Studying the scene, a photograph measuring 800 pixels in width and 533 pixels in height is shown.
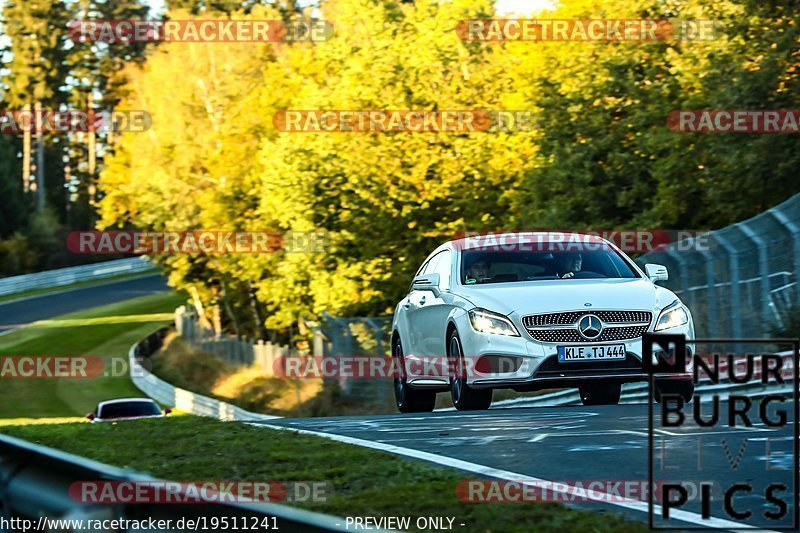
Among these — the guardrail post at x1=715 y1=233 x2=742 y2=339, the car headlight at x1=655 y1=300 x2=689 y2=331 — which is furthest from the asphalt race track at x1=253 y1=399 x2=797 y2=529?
the guardrail post at x1=715 y1=233 x2=742 y2=339

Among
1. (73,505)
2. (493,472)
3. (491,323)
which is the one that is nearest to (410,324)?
(491,323)

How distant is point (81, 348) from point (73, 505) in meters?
63.7

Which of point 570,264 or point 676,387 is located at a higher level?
point 570,264

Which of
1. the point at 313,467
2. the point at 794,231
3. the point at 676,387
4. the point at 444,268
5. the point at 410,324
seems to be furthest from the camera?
the point at 794,231

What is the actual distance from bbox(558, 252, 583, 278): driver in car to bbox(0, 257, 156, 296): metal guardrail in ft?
216

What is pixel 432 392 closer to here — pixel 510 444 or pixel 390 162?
pixel 510 444

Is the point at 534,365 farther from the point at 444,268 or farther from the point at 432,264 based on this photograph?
the point at 432,264

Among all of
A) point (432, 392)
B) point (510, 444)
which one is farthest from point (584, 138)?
point (510, 444)

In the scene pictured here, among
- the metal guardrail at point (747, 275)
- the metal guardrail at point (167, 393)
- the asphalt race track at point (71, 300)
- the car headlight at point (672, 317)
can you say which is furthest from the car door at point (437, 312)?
the asphalt race track at point (71, 300)

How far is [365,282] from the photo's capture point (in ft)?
142

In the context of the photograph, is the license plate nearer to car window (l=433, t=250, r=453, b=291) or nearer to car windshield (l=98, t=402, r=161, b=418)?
car window (l=433, t=250, r=453, b=291)

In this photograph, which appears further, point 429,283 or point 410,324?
point 410,324

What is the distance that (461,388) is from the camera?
14258 millimetres

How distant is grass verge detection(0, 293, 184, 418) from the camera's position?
52.6 m
